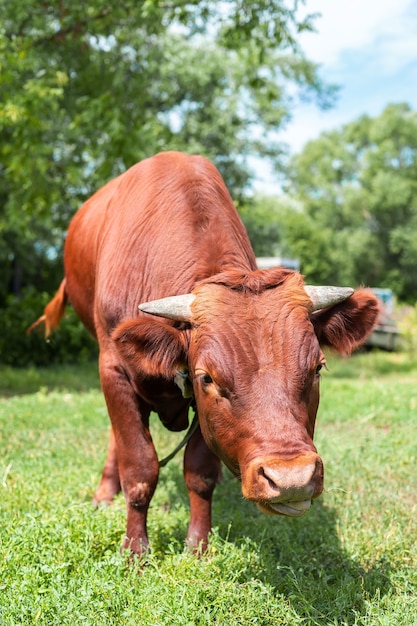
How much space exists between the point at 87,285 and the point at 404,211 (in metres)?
38.2

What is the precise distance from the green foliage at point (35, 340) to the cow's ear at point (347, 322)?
9.86m

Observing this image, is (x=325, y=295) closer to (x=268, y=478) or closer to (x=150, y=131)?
(x=268, y=478)

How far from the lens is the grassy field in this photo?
3.06 meters

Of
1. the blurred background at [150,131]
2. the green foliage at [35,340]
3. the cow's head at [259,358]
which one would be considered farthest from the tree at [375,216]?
the cow's head at [259,358]

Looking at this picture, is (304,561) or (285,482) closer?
(285,482)

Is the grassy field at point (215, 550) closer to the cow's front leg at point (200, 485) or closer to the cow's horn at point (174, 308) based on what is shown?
the cow's front leg at point (200, 485)

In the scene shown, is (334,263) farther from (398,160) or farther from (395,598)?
(395,598)

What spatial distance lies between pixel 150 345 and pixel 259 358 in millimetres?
679

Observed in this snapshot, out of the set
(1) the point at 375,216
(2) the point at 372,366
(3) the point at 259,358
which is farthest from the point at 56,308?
(1) the point at 375,216

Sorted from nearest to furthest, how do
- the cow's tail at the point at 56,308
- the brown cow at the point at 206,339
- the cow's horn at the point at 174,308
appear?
the brown cow at the point at 206,339
the cow's horn at the point at 174,308
the cow's tail at the point at 56,308

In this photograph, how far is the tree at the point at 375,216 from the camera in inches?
1555

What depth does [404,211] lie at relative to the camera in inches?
1588

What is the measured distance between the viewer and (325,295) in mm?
3248

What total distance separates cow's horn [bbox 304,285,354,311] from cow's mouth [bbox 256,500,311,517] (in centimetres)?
102
